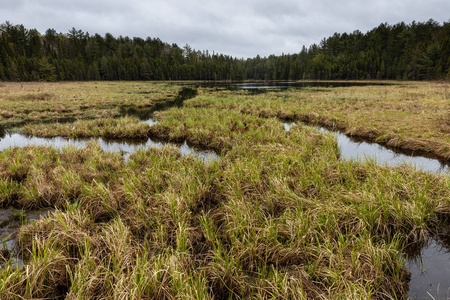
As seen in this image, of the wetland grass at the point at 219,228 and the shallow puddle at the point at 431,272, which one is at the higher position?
the wetland grass at the point at 219,228

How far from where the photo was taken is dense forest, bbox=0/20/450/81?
75.1 metres

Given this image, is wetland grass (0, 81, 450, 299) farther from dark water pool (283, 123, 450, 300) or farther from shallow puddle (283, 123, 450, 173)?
shallow puddle (283, 123, 450, 173)

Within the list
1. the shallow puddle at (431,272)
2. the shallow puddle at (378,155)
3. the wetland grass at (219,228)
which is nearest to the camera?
the wetland grass at (219,228)

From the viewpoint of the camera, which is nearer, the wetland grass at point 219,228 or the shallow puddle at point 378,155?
the wetland grass at point 219,228

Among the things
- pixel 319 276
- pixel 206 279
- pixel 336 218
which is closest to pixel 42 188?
pixel 206 279

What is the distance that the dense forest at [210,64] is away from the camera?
7512cm

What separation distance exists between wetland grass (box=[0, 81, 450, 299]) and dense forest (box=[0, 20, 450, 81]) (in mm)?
85783

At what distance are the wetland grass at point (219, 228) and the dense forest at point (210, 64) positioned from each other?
8578 centimetres

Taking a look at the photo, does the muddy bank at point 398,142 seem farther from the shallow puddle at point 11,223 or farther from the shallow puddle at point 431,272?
the shallow puddle at point 11,223

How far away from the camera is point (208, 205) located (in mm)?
5871

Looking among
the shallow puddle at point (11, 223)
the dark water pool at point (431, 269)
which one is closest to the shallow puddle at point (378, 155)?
the dark water pool at point (431, 269)

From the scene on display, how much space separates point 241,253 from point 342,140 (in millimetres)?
10878

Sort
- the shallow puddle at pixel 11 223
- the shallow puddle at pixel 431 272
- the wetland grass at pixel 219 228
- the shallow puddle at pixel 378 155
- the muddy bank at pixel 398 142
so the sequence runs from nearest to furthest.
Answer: the wetland grass at pixel 219 228 → the shallow puddle at pixel 431 272 → the shallow puddle at pixel 11 223 → the shallow puddle at pixel 378 155 → the muddy bank at pixel 398 142

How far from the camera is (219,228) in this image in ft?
15.1
